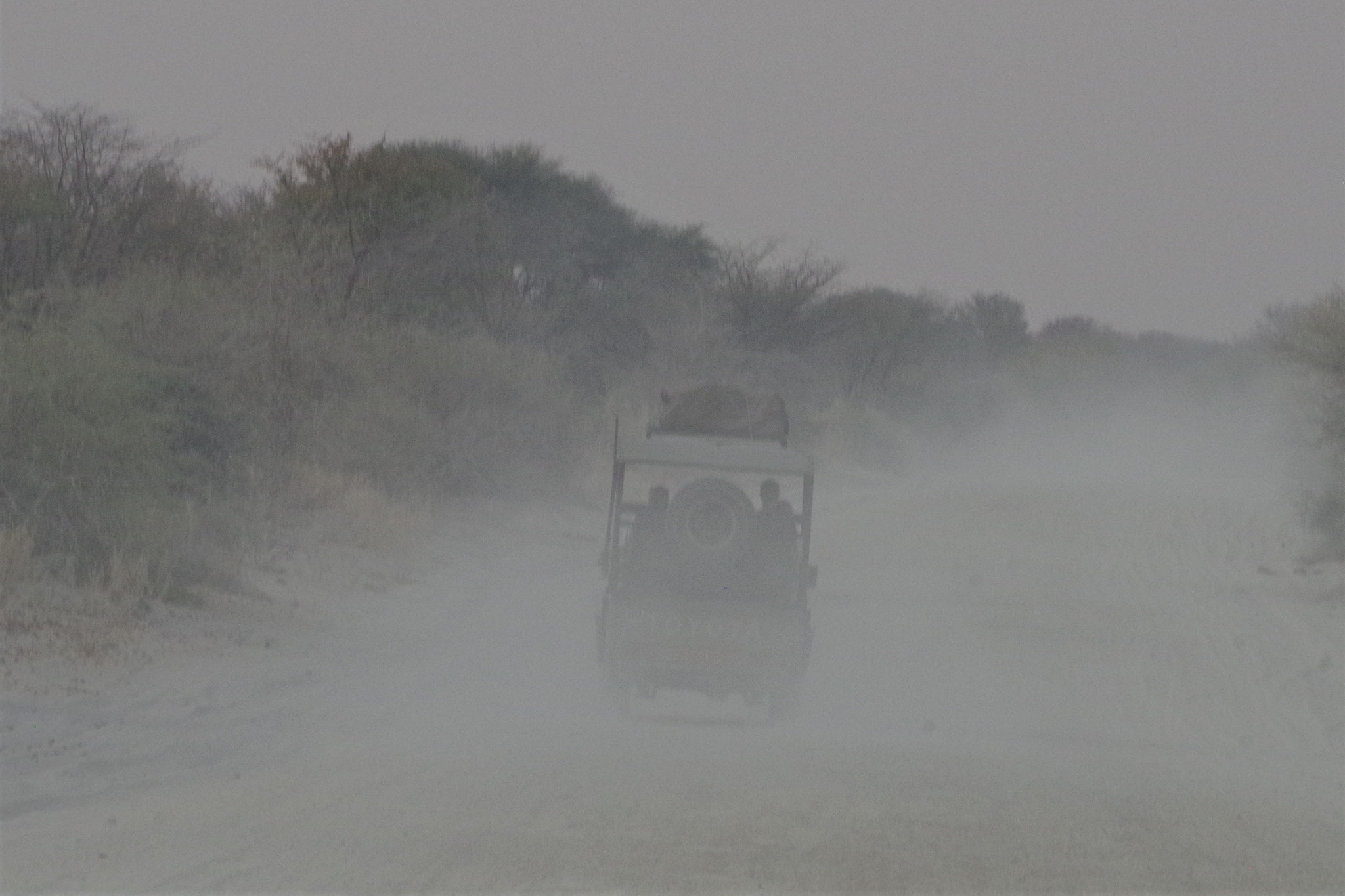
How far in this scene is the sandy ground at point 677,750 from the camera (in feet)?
29.8

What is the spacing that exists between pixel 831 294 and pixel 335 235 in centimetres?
3610

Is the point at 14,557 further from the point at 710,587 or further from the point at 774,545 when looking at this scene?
the point at 774,545

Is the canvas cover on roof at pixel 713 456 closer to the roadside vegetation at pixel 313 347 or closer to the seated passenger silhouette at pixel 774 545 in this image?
the seated passenger silhouette at pixel 774 545

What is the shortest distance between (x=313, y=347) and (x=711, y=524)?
11.5 m

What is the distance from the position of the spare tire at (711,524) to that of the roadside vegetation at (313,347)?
4.88m

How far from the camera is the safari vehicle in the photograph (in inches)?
581

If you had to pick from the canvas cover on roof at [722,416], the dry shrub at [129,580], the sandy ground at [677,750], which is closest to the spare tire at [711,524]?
the sandy ground at [677,750]

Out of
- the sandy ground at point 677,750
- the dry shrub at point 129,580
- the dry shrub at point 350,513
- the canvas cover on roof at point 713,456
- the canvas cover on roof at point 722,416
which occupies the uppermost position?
the canvas cover on roof at point 722,416

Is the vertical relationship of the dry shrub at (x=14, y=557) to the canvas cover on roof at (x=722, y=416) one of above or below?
below

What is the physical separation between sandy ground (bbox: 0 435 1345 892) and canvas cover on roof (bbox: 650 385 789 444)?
86.3 inches

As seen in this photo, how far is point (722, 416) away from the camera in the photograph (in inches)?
666

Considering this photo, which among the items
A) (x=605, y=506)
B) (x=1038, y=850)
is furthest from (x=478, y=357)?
(x=1038, y=850)

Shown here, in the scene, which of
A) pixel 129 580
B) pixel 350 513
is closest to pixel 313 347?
pixel 350 513

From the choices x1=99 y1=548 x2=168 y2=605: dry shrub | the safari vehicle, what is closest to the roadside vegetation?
x1=99 y1=548 x2=168 y2=605: dry shrub
